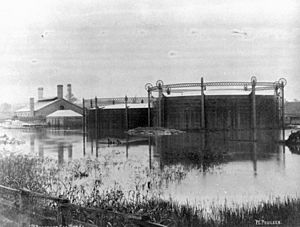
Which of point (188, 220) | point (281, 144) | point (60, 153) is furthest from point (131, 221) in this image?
point (281, 144)

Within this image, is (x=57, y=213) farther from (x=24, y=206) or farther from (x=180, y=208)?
(x=180, y=208)

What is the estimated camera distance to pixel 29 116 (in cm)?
6281

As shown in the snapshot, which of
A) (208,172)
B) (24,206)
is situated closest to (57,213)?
(24,206)

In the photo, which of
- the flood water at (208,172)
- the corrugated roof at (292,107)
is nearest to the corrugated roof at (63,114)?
the corrugated roof at (292,107)

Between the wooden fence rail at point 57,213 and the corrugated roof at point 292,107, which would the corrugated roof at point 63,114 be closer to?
the corrugated roof at point 292,107

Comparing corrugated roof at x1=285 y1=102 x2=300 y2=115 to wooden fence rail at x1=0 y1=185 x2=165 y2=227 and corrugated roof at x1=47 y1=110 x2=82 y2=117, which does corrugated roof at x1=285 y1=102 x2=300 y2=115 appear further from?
wooden fence rail at x1=0 y1=185 x2=165 y2=227

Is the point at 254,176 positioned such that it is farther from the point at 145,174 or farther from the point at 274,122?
the point at 274,122

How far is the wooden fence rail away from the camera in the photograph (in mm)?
5539

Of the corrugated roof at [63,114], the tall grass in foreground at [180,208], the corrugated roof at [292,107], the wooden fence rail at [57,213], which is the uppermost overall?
the corrugated roof at [292,107]

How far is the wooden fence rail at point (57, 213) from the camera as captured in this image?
5.54 metres

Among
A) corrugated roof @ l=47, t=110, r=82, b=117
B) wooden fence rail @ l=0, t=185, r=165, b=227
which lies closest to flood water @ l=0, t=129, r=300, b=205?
wooden fence rail @ l=0, t=185, r=165, b=227

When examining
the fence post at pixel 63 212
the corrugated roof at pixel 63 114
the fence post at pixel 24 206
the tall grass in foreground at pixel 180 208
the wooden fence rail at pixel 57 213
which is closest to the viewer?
the wooden fence rail at pixel 57 213

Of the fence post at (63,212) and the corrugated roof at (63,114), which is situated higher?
the corrugated roof at (63,114)

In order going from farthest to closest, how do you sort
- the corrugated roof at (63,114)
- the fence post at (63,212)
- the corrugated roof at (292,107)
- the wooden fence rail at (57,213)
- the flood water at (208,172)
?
the corrugated roof at (292,107) → the corrugated roof at (63,114) → the flood water at (208,172) → the fence post at (63,212) → the wooden fence rail at (57,213)
